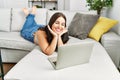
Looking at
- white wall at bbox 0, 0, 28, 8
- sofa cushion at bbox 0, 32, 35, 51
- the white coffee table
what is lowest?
the white coffee table

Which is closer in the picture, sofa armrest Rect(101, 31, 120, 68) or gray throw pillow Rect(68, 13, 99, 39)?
sofa armrest Rect(101, 31, 120, 68)

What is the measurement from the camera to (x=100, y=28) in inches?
106

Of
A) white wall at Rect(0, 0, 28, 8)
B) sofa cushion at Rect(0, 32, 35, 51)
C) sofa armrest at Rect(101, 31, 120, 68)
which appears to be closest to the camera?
sofa armrest at Rect(101, 31, 120, 68)

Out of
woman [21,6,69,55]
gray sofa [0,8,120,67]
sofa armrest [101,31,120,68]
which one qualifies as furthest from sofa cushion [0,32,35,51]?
sofa armrest [101,31,120,68]

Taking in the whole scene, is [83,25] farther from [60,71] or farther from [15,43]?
[60,71]

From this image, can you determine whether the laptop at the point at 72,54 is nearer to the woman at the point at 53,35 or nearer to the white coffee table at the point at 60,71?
the white coffee table at the point at 60,71

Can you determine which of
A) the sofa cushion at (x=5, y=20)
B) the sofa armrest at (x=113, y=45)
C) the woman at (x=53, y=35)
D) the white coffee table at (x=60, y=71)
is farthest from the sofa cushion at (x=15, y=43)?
the sofa armrest at (x=113, y=45)

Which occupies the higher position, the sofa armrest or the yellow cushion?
the yellow cushion

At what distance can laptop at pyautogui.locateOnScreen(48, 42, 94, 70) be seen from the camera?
1.47 meters

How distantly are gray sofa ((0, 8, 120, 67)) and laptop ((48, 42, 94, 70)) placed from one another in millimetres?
1021

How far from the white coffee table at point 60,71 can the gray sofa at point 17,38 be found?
0.80m

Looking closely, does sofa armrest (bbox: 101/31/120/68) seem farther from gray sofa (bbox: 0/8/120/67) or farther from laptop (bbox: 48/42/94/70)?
laptop (bbox: 48/42/94/70)

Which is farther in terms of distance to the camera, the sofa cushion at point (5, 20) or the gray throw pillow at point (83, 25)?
the sofa cushion at point (5, 20)

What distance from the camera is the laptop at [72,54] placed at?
1.47 m
